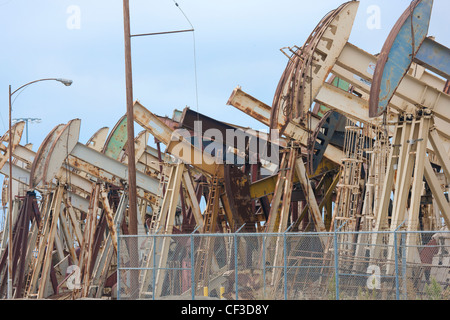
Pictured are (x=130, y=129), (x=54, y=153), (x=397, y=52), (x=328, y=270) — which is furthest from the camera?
(x=54, y=153)

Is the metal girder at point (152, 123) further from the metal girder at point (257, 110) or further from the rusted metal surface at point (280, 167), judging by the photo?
the metal girder at point (257, 110)

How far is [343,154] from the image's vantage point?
958 inches

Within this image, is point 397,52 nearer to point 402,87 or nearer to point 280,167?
point 402,87

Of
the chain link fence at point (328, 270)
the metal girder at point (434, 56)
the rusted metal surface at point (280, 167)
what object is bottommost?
the chain link fence at point (328, 270)

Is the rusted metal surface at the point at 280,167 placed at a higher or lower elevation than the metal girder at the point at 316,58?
lower

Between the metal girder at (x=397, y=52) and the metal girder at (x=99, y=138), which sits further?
the metal girder at (x=99, y=138)

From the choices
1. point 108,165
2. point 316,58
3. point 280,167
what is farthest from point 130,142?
point 108,165

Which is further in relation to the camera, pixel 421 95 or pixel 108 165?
pixel 108 165

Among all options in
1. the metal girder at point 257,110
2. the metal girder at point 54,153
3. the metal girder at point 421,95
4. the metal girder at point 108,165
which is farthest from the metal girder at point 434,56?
the metal girder at point 54,153

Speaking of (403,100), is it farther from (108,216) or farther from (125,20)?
(108,216)

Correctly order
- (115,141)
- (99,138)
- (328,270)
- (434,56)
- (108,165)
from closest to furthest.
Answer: (434,56) → (328,270) → (108,165) → (115,141) → (99,138)

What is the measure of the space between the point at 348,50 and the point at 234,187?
7.61m

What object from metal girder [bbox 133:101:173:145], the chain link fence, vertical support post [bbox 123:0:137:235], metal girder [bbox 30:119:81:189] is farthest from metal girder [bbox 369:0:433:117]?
metal girder [bbox 30:119:81:189]
